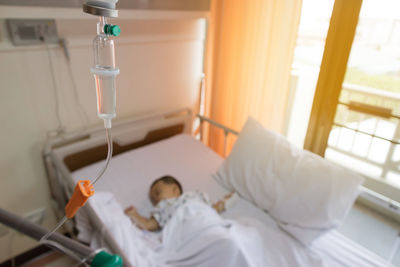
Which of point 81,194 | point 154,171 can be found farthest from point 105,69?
point 154,171

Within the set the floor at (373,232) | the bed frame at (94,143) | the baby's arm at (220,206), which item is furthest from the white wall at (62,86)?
the baby's arm at (220,206)

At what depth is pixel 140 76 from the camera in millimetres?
1853

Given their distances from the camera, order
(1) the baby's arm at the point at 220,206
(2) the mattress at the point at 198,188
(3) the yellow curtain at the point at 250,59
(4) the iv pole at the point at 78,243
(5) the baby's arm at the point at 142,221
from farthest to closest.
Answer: (3) the yellow curtain at the point at 250,59
(1) the baby's arm at the point at 220,206
(5) the baby's arm at the point at 142,221
(2) the mattress at the point at 198,188
(4) the iv pole at the point at 78,243

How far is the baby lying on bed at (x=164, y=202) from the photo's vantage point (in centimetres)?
135

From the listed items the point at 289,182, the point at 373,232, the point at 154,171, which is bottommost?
the point at 373,232

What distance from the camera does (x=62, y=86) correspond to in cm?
155

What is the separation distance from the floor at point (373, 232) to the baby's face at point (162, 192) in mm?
746

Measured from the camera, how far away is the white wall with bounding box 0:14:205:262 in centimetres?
142

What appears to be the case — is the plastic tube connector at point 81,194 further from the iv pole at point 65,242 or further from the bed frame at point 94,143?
the bed frame at point 94,143

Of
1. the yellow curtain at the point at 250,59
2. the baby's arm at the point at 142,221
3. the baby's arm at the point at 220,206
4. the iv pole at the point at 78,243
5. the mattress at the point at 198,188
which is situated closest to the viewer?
the iv pole at the point at 78,243

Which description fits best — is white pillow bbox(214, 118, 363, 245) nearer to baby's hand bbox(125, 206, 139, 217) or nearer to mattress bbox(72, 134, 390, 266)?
mattress bbox(72, 134, 390, 266)

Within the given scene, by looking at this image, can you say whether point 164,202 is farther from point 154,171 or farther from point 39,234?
point 39,234

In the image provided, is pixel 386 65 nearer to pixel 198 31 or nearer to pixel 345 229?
pixel 345 229

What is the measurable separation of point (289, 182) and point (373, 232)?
21.8 inches
